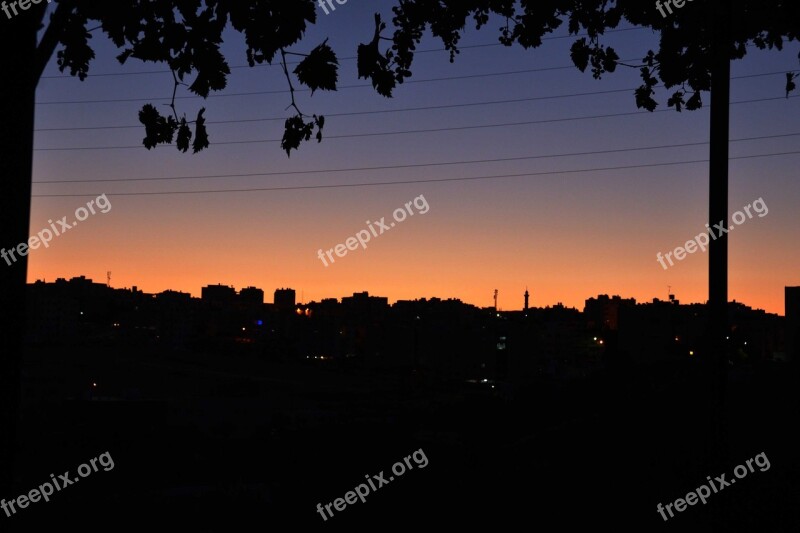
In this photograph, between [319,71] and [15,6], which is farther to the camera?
[319,71]

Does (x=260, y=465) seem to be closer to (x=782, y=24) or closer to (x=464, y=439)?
(x=464, y=439)

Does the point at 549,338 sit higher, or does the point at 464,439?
the point at 549,338

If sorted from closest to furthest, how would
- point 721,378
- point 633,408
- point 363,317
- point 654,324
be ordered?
point 721,378 < point 633,408 < point 654,324 < point 363,317

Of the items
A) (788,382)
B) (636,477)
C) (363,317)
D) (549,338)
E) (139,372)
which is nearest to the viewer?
(636,477)

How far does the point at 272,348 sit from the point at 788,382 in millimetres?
131378

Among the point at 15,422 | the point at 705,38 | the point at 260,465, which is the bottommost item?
the point at 260,465

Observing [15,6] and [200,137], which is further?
[200,137]

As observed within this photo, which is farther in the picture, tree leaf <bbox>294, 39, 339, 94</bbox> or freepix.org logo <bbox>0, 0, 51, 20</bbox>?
tree leaf <bbox>294, 39, 339, 94</bbox>

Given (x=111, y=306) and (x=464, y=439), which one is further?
(x=111, y=306)

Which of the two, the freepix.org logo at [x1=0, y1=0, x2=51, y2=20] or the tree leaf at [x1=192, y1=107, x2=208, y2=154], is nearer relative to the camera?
the freepix.org logo at [x1=0, y1=0, x2=51, y2=20]

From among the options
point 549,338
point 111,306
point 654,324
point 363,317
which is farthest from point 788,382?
point 111,306

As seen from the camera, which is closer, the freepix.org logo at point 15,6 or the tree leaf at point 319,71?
the freepix.org logo at point 15,6

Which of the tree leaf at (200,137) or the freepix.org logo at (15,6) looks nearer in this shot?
the freepix.org logo at (15,6)

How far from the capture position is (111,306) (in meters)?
174
